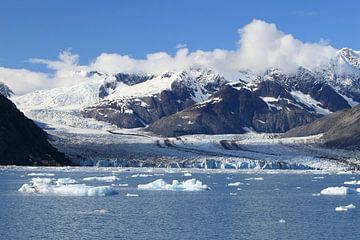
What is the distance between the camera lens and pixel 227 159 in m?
126

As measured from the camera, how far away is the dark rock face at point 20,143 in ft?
343

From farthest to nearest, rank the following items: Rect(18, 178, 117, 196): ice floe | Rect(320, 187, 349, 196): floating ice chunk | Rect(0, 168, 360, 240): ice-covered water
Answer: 1. Rect(320, 187, 349, 196): floating ice chunk
2. Rect(18, 178, 117, 196): ice floe
3. Rect(0, 168, 360, 240): ice-covered water

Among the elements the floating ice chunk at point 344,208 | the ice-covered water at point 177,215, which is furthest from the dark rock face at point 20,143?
the floating ice chunk at point 344,208

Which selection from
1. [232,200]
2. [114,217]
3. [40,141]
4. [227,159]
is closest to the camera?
[114,217]

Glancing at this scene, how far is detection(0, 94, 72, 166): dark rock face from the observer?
104 metres

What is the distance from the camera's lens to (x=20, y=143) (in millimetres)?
107875

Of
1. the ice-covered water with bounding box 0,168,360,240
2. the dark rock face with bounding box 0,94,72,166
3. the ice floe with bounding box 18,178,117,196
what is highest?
the dark rock face with bounding box 0,94,72,166

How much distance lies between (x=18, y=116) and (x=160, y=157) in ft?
92.1

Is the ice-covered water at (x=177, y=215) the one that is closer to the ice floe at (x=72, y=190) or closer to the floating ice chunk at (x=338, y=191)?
the ice floe at (x=72, y=190)

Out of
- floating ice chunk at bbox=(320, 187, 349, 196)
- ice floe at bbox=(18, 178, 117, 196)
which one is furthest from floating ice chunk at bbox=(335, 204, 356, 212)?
ice floe at bbox=(18, 178, 117, 196)

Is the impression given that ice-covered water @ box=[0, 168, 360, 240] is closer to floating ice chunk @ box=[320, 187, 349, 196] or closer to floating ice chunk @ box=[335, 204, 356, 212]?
floating ice chunk @ box=[335, 204, 356, 212]

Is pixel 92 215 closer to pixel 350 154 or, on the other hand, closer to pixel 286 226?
pixel 286 226

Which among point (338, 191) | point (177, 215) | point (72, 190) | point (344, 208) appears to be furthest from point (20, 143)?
point (344, 208)

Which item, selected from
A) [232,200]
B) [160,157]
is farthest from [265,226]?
[160,157]
